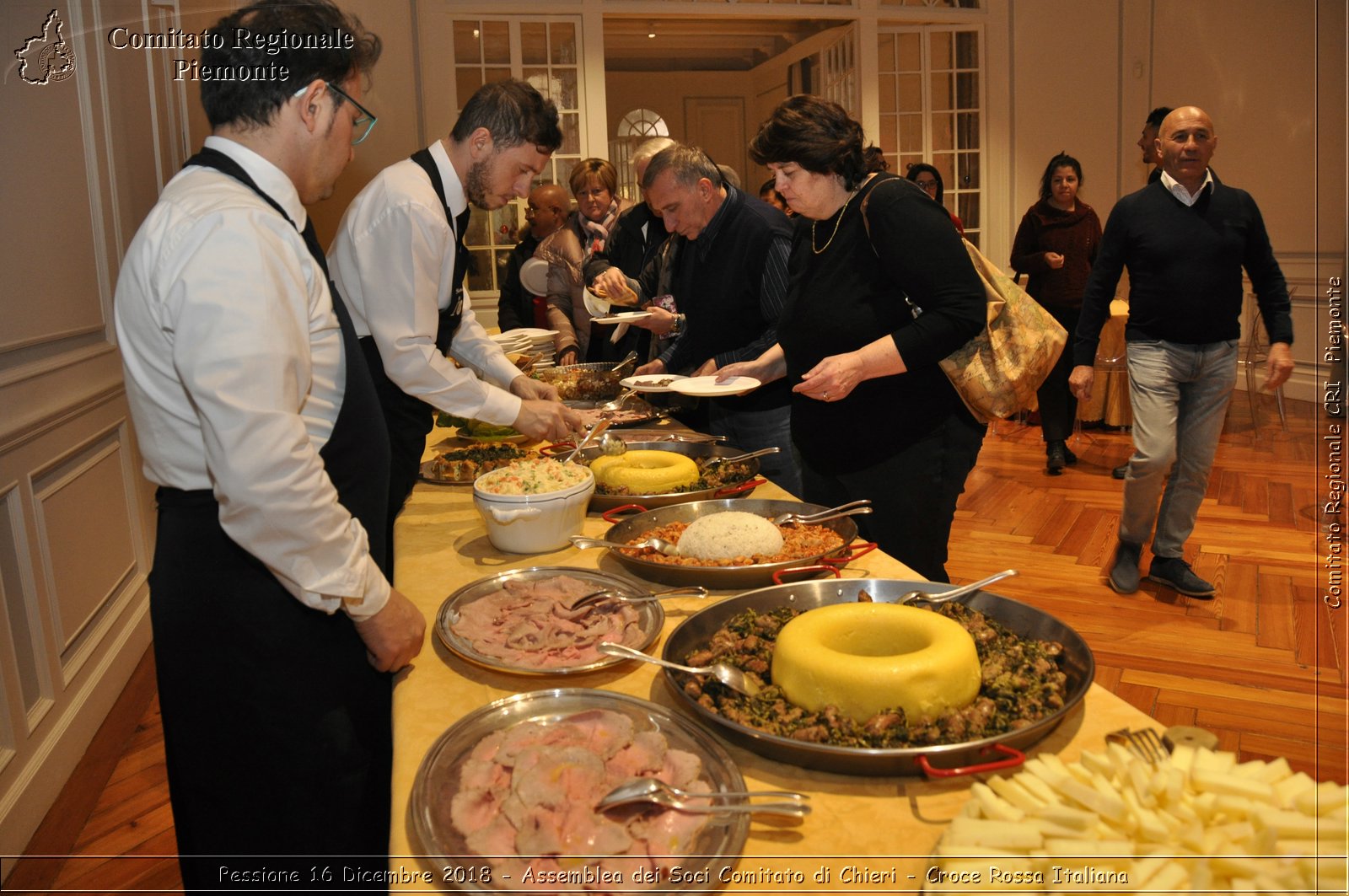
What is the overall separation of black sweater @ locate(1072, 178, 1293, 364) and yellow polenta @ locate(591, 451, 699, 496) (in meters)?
2.32

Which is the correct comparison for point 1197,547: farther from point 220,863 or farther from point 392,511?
point 220,863

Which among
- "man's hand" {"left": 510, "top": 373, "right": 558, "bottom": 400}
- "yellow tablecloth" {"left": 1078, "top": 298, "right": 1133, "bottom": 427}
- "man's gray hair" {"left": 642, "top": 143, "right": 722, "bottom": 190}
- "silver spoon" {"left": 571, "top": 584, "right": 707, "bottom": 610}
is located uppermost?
"man's gray hair" {"left": 642, "top": 143, "right": 722, "bottom": 190}

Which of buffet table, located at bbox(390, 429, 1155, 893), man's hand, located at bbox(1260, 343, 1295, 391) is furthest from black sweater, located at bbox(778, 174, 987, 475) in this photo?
man's hand, located at bbox(1260, 343, 1295, 391)

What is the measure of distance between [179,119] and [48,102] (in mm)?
1832

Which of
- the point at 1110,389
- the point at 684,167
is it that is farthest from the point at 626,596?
the point at 1110,389

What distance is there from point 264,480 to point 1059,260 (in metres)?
5.60

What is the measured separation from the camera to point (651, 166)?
3000mm

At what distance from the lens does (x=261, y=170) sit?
1.28 metres

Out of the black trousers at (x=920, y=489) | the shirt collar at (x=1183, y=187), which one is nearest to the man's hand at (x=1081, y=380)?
the shirt collar at (x=1183, y=187)

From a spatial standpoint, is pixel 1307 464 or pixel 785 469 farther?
pixel 1307 464

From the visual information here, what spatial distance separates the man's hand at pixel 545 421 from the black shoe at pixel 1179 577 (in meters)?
2.74

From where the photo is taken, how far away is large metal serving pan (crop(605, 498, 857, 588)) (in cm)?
144

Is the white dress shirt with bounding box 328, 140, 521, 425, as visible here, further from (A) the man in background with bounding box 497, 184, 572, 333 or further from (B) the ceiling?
(B) the ceiling

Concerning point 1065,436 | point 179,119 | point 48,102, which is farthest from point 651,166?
point 1065,436
